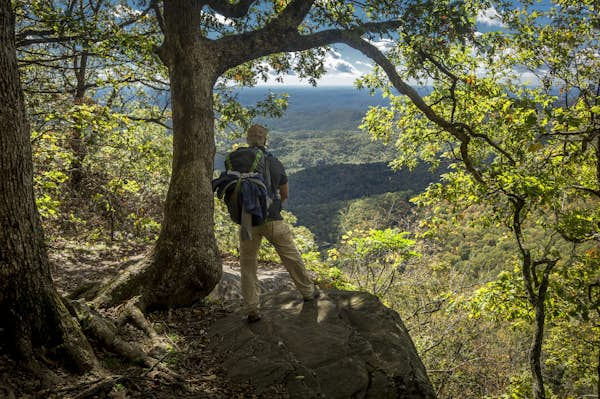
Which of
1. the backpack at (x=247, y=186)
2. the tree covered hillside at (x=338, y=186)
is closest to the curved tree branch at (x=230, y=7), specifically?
the backpack at (x=247, y=186)

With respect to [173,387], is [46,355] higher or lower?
higher

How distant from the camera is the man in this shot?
505 cm

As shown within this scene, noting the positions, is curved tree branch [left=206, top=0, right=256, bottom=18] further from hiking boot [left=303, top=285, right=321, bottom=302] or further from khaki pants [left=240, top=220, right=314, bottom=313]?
hiking boot [left=303, top=285, right=321, bottom=302]

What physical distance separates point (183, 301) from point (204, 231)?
1.09 metres

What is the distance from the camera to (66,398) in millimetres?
2943

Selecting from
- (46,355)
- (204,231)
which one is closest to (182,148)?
(204,231)

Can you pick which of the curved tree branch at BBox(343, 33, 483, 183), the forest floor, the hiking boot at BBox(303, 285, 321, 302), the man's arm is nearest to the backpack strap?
the man's arm

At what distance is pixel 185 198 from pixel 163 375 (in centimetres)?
282

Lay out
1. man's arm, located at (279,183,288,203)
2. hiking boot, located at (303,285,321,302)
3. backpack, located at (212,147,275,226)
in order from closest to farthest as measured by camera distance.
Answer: backpack, located at (212,147,275,226)
man's arm, located at (279,183,288,203)
hiking boot, located at (303,285,321,302)

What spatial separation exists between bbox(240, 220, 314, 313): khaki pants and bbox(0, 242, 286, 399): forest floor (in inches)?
31.1

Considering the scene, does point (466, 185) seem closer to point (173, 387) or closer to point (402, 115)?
point (402, 115)

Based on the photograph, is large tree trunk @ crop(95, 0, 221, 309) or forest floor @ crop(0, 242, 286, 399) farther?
large tree trunk @ crop(95, 0, 221, 309)

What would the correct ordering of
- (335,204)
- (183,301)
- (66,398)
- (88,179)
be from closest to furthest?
(66,398)
(183,301)
(88,179)
(335,204)

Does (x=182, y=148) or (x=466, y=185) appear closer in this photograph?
Answer: (x=182, y=148)
